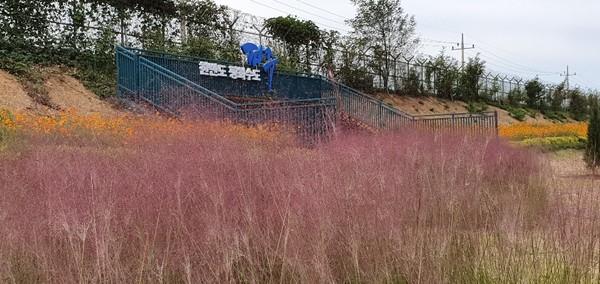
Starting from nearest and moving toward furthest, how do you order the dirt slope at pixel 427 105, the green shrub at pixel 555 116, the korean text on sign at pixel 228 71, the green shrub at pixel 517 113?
the korean text on sign at pixel 228 71
the dirt slope at pixel 427 105
the green shrub at pixel 517 113
the green shrub at pixel 555 116

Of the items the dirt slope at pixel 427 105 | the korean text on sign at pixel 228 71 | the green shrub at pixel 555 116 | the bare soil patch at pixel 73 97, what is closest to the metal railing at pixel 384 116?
the korean text on sign at pixel 228 71

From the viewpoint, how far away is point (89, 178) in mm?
3170

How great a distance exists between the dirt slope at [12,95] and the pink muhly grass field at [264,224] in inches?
318

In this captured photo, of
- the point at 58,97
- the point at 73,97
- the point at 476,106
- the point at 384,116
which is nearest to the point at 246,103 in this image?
the point at 73,97

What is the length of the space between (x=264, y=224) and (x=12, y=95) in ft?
34.0

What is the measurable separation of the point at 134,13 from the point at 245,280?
51.1 ft

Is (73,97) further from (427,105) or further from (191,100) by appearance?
(427,105)

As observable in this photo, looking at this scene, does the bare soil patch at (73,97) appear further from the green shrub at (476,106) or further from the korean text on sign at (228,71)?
the green shrub at (476,106)

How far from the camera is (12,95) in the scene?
11.2 meters

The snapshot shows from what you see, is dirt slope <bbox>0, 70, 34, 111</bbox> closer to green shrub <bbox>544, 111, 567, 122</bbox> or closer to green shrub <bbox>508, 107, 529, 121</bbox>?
green shrub <bbox>508, 107, 529, 121</bbox>

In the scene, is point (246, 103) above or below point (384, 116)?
above

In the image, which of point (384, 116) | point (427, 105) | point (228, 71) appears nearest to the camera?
point (384, 116)

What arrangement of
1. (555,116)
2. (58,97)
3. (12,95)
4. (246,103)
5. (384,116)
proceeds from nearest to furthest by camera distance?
(12,95) < (58,97) < (246,103) < (384,116) < (555,116)

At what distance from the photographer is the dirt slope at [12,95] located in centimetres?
1080
